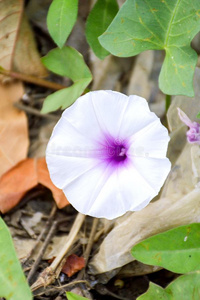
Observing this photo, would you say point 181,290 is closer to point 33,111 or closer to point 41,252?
point 41,252

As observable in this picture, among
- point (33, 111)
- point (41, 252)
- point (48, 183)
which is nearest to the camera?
point (41, 252)

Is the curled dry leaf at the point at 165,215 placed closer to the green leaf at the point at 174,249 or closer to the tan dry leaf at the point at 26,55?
the green leaf at the point at 174,249

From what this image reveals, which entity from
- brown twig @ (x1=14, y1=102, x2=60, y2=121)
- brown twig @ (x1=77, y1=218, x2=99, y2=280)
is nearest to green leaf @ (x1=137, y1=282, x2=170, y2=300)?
brown twig @ (x1=77, y1=218, x2=99, y2=280)

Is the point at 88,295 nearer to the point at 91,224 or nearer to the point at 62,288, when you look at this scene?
the point at 62,288

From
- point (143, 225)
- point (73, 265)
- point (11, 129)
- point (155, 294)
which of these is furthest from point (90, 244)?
point (11, 129)

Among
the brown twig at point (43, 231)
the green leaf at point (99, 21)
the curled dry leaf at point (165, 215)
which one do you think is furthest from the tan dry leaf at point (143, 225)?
the green leaf at point (99, 21)

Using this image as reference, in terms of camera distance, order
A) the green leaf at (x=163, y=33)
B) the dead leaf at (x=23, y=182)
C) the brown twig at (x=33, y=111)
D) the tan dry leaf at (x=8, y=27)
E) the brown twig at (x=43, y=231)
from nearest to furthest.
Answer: the green leaf at (x=163, y=33) → the brown twig at (x=43, y=231) → the dead leaf at (x=23, y=182) → the tan dry leaf at (x=8, y=27) → the brown twig at (x=33, y=111)
